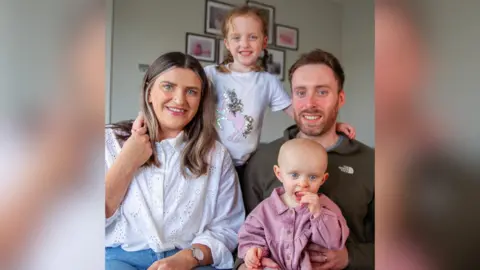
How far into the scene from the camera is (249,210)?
2.53 feet

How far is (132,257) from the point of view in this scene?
0.71m

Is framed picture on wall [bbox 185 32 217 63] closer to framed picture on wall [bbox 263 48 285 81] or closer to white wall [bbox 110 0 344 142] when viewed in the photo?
white wall [bbox 110 0 344 142]

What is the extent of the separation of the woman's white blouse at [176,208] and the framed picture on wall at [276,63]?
182mm

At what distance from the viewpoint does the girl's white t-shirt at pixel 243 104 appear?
762mm

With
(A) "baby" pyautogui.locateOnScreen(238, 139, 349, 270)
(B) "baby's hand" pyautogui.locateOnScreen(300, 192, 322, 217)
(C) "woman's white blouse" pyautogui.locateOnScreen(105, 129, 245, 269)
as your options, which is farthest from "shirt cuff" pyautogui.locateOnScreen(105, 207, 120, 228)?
(B) "baby's hand" pyautogui.locateOnScreen(300, 192, 322, 217)

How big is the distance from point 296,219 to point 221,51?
0.35 meters

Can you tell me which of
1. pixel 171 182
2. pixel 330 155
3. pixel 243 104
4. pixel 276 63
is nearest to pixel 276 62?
pixel 276 63

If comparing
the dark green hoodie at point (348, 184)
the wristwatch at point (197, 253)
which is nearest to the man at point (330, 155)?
the dark green hoodie at point (348, 184)

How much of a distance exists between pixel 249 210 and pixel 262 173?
78 millimetres

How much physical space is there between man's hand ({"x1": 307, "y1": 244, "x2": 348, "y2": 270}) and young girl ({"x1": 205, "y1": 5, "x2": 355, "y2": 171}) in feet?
0.70

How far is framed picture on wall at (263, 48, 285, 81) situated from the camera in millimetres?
776

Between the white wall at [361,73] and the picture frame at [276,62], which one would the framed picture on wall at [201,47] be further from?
the white wall at [361,73]
